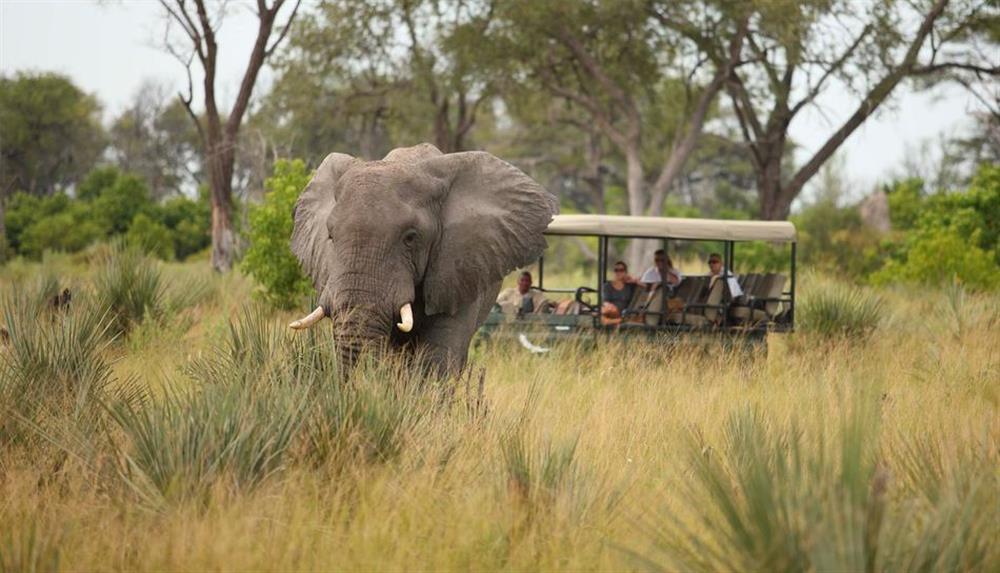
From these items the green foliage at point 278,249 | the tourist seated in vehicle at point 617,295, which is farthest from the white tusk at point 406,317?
the green foliage at point 278,249

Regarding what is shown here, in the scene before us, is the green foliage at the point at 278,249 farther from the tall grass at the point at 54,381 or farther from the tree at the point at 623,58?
the tree at the point at 623,58

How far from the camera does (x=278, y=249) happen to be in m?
17.0

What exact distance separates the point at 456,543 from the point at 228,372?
7.56ft

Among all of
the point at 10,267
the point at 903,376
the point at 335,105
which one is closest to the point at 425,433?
the point at 903,376

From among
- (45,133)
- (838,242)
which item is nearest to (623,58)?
(838,242)

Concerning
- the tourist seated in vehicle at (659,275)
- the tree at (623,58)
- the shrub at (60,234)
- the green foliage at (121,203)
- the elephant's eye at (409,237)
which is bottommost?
the shrub at (60,234)

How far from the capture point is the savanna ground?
4.75m

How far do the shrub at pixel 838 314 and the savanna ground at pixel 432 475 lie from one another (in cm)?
582

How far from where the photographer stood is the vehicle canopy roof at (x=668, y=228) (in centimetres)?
1368

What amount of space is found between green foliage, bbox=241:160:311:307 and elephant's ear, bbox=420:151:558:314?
7658 mm

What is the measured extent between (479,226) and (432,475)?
3.33 m

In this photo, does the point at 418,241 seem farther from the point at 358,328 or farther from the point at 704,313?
the point at 704,313

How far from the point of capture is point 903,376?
1170cm

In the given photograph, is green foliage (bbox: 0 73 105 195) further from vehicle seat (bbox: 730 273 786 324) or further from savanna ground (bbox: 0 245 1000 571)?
savanna ground (bbox: 0 245 1000 571)
